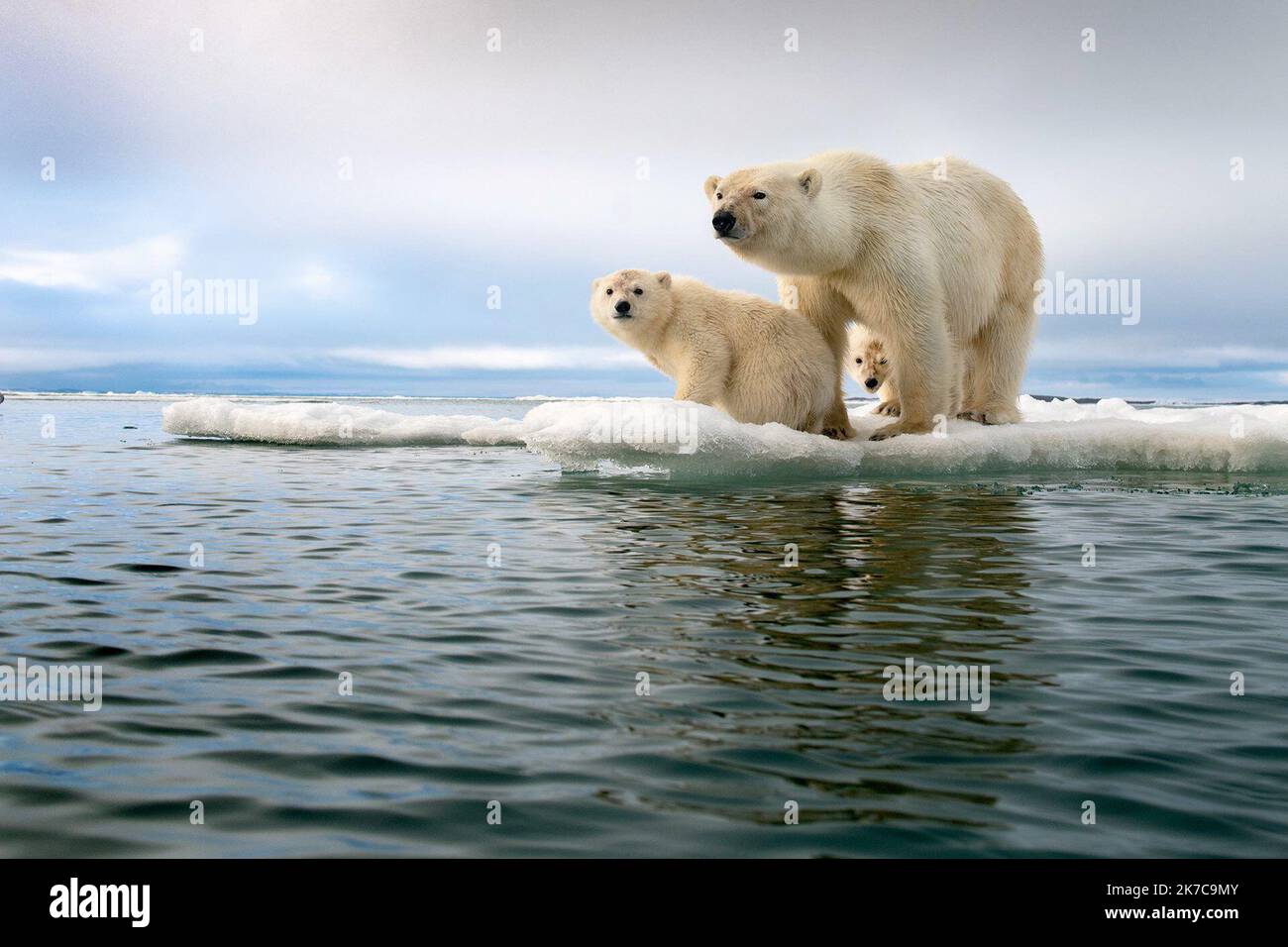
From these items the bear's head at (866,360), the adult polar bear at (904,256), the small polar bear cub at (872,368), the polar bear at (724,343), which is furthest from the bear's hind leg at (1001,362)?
the polar bear at (724,343)

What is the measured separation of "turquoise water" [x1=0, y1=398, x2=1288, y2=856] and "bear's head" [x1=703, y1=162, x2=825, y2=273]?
8.34 ft

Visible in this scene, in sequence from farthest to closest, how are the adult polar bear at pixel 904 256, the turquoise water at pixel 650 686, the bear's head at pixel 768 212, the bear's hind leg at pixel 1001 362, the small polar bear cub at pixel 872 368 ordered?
1. the small polar bear cub at pixel 872 368
2. the bear's hind leg at pixel 1001 362
3. the adult polar bear at pixel 904 256
4. the bear's head at pixel 768 212
5. the turquoise water at pixel 650 686

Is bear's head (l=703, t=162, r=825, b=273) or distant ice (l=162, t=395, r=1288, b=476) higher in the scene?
bear's head (l=703, t=162, r=825, b=273)

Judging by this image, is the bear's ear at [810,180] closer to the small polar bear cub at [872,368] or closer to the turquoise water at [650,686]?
the small polar bear cub at [872,368]

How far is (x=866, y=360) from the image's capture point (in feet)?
38.5

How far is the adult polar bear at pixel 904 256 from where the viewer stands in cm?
895

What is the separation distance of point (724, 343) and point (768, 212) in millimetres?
1429

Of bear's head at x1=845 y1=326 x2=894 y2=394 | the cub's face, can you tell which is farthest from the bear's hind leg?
the cub's face

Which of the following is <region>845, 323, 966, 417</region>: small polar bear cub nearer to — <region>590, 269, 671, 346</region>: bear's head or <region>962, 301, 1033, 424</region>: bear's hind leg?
<region>962, 301, 1033, 424</region>: bear's hind leg

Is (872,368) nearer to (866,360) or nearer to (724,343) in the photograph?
(866,360)

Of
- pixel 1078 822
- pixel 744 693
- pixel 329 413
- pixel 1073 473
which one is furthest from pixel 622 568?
pixel 329 413

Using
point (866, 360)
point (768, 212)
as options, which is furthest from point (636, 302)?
point (866, 360)

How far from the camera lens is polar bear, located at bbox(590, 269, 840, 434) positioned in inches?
382

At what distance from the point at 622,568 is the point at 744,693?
2259 millimetres
